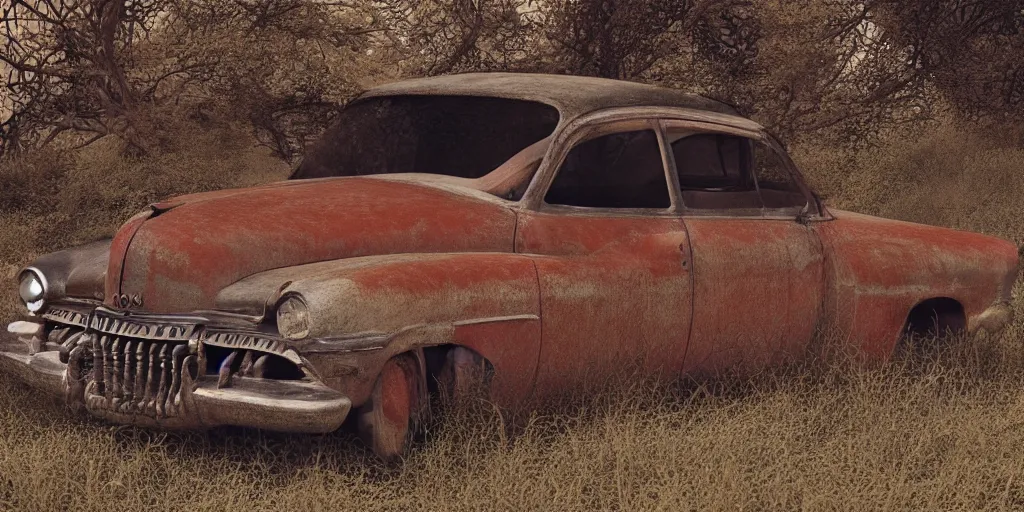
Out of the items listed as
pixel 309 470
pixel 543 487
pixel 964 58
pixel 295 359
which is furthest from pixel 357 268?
pixel 964 58

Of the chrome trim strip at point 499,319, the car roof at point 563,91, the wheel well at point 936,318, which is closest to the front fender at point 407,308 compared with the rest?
the chrome trim strip at point 499,319

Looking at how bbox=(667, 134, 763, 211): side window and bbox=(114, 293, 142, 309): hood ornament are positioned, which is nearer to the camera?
bbox=(114, 293, 142, 309): hood ornament

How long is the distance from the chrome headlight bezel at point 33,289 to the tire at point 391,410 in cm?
153

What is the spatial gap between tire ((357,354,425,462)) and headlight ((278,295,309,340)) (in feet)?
1.05

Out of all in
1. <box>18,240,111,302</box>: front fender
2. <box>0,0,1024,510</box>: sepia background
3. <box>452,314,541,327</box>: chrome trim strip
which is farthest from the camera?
<box>0,0,1024,510</box>: sepia background

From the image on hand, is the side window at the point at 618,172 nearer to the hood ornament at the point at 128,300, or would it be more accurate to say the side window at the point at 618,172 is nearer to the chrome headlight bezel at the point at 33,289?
the hood ornament at the point at 128,300

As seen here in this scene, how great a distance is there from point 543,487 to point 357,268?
971 millimetres

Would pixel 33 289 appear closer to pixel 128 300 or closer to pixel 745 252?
pixel 128 300

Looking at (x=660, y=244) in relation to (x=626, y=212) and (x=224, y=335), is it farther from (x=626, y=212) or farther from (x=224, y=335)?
(x=224, y=335)

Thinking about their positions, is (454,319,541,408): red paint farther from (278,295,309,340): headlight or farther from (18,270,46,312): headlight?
(18,270,46,312): headlight

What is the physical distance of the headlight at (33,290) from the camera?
478 cm

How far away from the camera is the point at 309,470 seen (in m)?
4.09

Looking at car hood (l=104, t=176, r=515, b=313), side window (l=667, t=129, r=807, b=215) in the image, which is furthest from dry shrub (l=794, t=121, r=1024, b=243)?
car hood (l=104, t=176, r=515, b=313)

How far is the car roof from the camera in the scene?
512 centimetres
